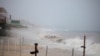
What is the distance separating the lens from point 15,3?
2.59m

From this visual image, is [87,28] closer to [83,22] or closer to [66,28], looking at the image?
[83,22]

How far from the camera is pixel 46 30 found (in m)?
2.56

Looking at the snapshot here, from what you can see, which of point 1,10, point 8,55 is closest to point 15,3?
point 1,10

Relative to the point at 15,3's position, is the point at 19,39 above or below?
below

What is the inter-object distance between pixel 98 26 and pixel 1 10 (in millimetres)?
1325

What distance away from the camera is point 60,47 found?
8.34 feet

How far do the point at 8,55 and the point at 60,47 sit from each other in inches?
27.4

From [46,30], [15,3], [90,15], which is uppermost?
[15,3]

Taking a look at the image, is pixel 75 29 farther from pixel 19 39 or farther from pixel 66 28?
pixel 19 39

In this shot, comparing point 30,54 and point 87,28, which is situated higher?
point 87,28

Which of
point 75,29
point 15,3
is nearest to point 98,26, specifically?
point 75,29

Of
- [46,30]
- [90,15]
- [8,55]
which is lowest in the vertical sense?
[8,55]

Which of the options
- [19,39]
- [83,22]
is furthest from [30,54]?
[83,22]

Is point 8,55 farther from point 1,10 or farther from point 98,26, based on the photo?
point 98,26
